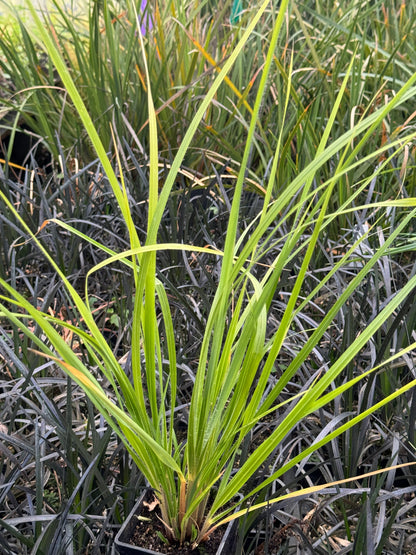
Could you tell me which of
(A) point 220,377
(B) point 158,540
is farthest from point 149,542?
(A) point 220,377

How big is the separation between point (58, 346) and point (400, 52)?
8.12ft

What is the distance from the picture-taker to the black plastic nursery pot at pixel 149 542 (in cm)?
89

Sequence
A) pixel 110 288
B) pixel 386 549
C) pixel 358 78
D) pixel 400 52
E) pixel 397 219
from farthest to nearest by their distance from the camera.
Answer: pixel 400 52, pixel 358 78, pixel 397 219, pixel 110 288, pixel 386 549

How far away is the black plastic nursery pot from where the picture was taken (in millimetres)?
894

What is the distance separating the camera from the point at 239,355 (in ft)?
2.87

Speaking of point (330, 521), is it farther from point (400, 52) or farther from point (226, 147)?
point (400, 52)

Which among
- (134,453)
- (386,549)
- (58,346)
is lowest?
(386,549)

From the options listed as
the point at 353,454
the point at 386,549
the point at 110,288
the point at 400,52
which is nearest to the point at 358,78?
the point at 400,52

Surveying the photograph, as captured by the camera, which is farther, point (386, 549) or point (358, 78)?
point (358, 78)

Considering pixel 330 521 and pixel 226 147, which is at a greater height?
pixel 226 147

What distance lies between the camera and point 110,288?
174cm

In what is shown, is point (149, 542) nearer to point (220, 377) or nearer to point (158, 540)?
point (158, 540)

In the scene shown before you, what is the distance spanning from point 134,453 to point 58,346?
0.73 ft

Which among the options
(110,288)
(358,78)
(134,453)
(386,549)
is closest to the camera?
(134,453)
